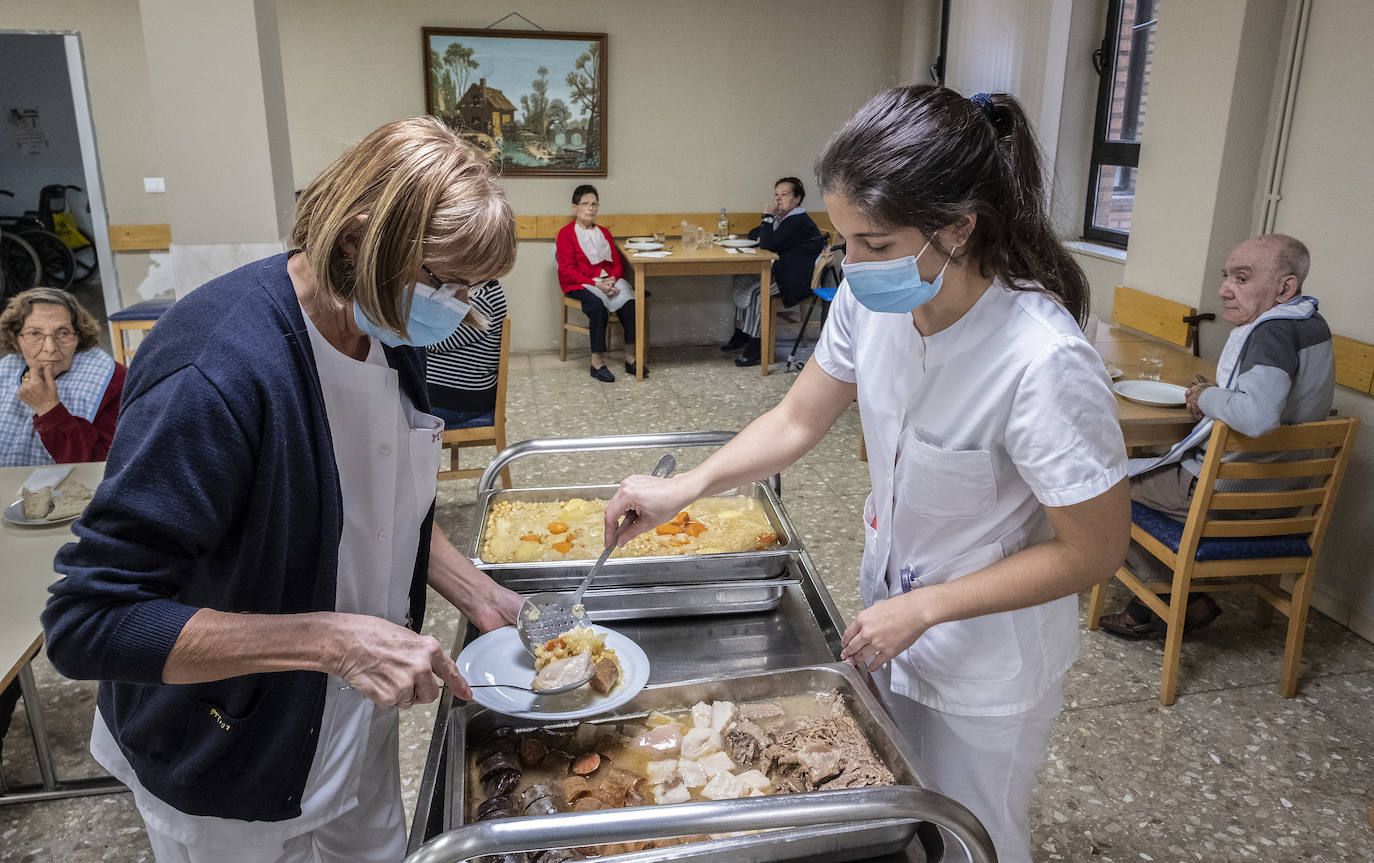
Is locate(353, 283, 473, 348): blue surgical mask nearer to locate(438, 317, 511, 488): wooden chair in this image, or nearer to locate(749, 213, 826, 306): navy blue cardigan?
locate(438, 317, 511, 488): wooden chair

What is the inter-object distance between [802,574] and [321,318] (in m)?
0.95

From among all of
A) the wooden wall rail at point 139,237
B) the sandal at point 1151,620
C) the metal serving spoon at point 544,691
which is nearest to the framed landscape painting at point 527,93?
the wooden wall rail at point 139,237

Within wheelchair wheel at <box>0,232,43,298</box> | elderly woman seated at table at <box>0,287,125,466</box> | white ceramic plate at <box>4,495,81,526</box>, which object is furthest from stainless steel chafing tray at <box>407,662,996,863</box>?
wheelchair wheel at <box>0,232,43,298</box>

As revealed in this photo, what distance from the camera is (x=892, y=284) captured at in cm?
120

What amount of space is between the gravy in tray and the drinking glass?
2508 millimetres

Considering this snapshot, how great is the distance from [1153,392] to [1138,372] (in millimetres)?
282

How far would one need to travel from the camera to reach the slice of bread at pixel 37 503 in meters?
2.33

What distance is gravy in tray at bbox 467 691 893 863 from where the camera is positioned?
114cm

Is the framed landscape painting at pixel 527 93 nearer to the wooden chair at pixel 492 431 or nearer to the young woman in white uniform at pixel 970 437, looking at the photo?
the wooden chair at pixel 492 431

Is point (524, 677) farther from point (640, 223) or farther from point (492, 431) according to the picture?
point (640, 223)

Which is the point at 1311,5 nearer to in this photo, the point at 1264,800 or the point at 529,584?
the point at 1264,800

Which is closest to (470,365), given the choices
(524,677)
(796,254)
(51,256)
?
(524,677)

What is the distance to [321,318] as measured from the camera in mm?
1087

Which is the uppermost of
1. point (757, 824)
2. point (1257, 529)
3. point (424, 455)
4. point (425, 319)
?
point (425, 319)
